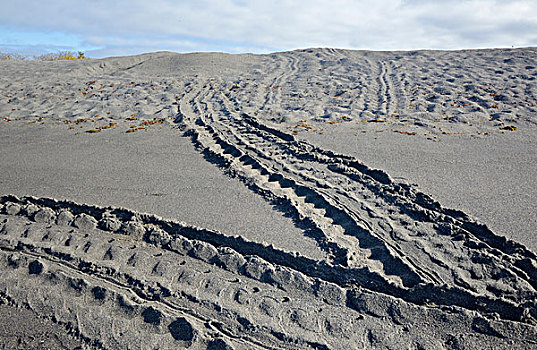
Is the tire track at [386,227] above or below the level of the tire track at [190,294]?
above

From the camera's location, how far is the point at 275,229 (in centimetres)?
349

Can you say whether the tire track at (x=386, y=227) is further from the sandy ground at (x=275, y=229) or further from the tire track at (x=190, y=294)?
the tire track at (x=190, y=294)

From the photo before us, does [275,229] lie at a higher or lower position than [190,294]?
higher

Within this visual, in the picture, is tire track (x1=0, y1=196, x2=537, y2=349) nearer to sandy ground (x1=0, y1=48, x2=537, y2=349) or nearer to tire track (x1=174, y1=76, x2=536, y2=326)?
sandy ground (x1=0, y1=48, x2=537, y2=349)

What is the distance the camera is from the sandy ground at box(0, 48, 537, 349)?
2416 millimetres

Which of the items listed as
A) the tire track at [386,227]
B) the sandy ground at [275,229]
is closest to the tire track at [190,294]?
the sandy ground at [275,229]

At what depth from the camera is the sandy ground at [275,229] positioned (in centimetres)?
242

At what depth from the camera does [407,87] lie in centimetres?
1055

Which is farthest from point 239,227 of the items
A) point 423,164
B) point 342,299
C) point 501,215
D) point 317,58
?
point 317,58

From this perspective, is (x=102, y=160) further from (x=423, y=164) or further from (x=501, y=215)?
(x=501, y=215)

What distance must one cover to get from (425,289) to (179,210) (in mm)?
2500

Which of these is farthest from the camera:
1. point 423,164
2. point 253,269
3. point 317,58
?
point 317,58

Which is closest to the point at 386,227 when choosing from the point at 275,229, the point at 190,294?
the point at 275,229

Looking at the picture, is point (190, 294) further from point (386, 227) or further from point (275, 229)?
point (386, 227)
